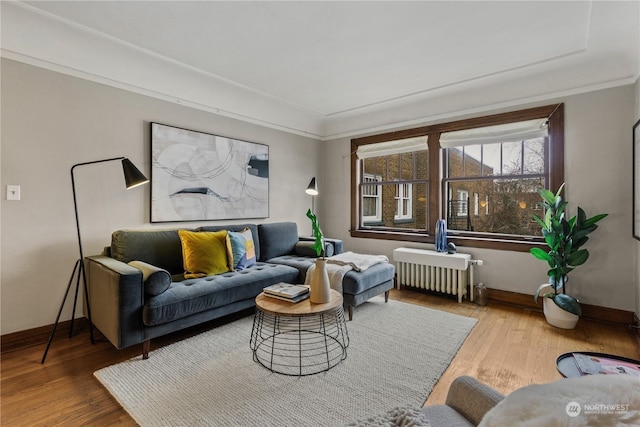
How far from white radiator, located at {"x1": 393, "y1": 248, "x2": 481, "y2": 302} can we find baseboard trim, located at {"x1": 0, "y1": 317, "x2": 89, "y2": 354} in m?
3.47

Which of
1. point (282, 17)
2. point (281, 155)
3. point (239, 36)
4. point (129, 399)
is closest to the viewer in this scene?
point (129, 399)

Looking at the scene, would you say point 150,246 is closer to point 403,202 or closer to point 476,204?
point 403,202

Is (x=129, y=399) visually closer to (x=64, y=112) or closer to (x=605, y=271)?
(x=64, y=112)

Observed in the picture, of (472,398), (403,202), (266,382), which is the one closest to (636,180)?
(403,202)

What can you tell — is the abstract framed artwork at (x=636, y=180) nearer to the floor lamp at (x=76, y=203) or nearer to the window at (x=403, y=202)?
the window at (x=403, y=202)

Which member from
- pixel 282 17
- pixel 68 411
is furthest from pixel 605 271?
pixel 68 411

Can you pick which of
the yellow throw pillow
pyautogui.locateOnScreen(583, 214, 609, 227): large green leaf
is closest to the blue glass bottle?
pyautogui.locateOnScreen(583, 214, 609, 227): large green leaf

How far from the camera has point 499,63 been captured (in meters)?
3.01

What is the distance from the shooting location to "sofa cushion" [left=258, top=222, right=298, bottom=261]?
3.82 metres

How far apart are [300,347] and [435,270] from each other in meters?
2.21

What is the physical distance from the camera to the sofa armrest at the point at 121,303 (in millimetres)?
2090

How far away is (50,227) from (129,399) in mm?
1721

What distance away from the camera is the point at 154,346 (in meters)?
2.43

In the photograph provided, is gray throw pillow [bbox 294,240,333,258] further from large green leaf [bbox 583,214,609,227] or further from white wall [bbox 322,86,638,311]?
large green leaf [bbox 583,214,609,227]
